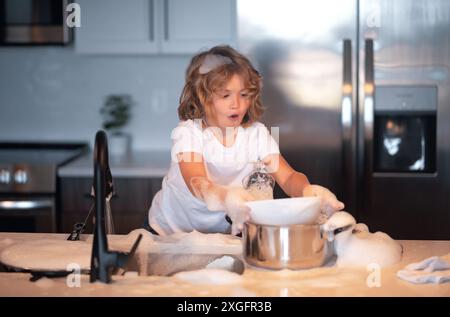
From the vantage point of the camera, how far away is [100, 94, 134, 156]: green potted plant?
346 cm

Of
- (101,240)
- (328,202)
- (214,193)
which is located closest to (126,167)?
(214,193)

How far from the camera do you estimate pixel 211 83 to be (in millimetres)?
2115

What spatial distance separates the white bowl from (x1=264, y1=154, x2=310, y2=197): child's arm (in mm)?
395

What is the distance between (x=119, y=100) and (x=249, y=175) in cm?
164

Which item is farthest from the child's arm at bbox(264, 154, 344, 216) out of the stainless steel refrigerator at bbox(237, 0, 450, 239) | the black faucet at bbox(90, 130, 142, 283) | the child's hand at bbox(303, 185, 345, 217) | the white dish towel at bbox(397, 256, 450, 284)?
the stainless steel refrigerator at bbox(237, 0, 450, 239)

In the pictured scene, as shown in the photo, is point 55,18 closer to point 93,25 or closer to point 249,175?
point 93,25

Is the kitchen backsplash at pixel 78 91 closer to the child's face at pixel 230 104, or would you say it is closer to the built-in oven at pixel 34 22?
the built-in oven at pixel 34 22

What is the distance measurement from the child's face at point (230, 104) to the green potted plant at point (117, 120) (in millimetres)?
1367

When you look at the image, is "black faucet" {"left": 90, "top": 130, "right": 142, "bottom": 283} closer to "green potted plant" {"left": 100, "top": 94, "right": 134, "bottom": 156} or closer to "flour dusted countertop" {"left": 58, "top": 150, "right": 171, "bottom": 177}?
"flour dusted countertop" {"left": 58, "top": 150, "right": 171, "bottom": 177}

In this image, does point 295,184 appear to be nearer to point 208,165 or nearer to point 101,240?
point 208,165

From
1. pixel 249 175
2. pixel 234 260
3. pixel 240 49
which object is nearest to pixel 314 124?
pixel 240 49

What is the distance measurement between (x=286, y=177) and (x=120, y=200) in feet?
→ 3.80

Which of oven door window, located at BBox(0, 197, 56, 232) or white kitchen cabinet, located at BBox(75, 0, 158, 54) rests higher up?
white kitchen cabinet, located at BBox(75, 0, 158, 54)

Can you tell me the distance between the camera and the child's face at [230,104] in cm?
212
